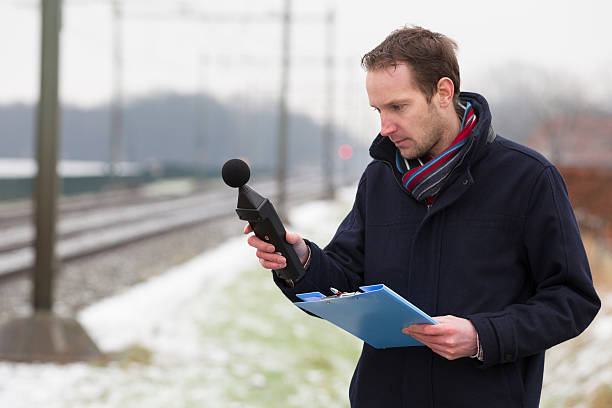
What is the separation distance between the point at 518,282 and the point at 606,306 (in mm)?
7552

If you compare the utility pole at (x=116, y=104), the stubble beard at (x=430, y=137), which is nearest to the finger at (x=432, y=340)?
the stubble beard at (x=430, y=137)

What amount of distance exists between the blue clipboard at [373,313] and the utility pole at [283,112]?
16493 millimetres

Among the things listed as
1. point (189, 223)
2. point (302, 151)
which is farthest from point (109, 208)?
point (302, 151)

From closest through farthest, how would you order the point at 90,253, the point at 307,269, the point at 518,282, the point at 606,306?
the point at 518,282 < the point at 307,269 < the point at 606,306 < the point at 90,253

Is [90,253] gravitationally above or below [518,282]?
below

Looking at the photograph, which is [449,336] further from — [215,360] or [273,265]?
[215,360]

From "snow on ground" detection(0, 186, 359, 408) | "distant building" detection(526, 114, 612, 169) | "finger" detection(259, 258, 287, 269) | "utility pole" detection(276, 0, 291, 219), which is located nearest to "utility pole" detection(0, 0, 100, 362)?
"snow on ground" detection(0, 186, 359, 408)

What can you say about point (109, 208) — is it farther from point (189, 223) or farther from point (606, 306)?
point (606, 306)

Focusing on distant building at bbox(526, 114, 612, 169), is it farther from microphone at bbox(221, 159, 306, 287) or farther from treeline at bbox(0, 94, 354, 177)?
microphone at bbox(221, 159, 306, 287)

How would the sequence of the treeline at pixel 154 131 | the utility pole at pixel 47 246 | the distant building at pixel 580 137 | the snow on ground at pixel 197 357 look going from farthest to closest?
the treeline at pixel 154 131 → the distant building at pixel 580 137 → the utility pole at pixel 47 246 → the snow on ground at pixel 197 357

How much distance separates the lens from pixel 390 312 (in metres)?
2.07

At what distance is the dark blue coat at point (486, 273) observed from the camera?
2105 mm

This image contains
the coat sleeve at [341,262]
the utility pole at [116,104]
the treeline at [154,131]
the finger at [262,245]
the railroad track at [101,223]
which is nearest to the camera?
the finger at [262,245]

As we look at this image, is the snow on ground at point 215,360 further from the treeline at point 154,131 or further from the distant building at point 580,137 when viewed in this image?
the treeline at point 154,131
